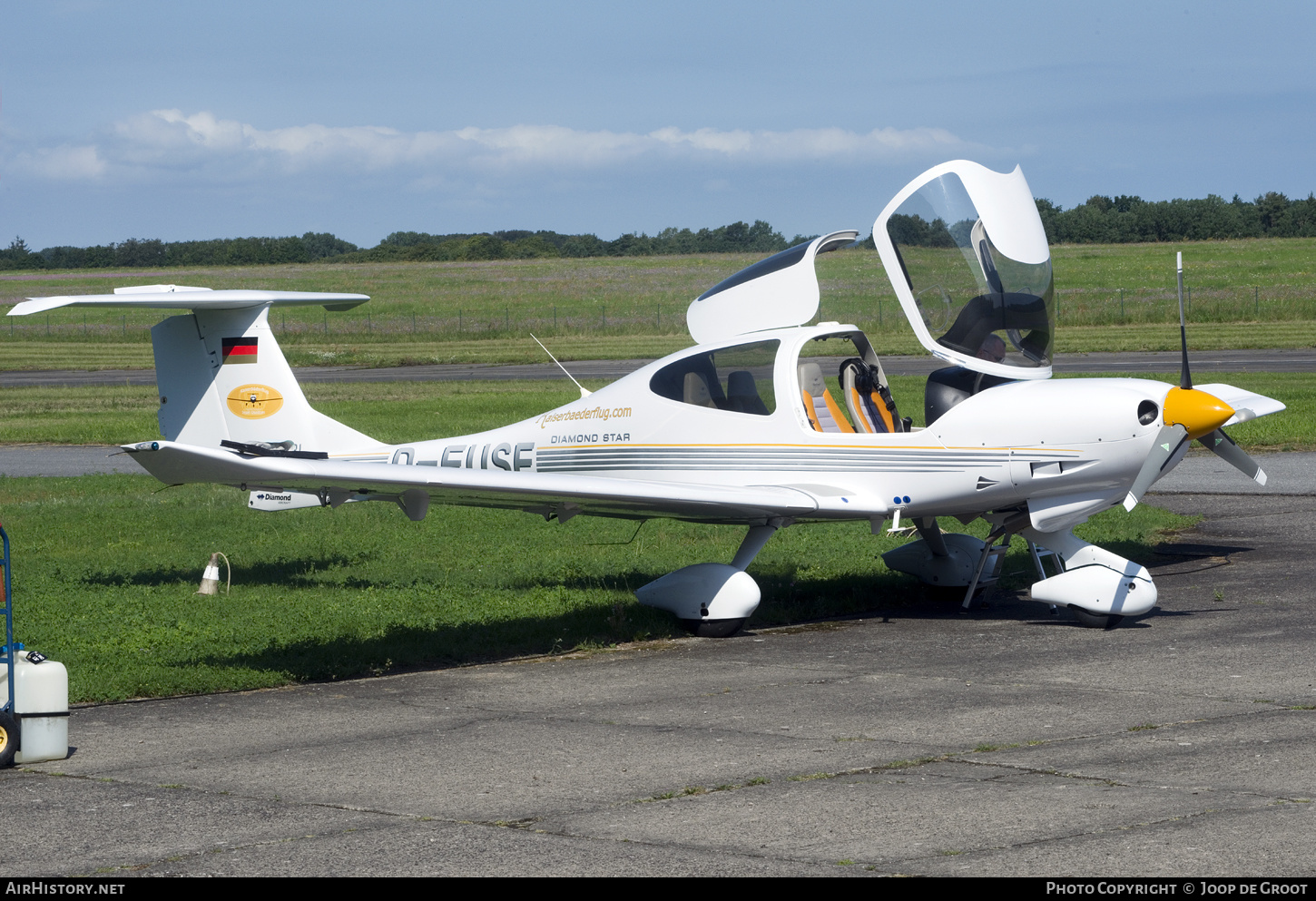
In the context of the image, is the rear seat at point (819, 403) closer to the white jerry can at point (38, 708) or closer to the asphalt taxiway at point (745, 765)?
the asphalt taxiway at point (745, 765)

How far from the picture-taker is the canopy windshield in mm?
10211

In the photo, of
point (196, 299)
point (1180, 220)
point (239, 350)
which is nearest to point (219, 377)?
point (239, 350)

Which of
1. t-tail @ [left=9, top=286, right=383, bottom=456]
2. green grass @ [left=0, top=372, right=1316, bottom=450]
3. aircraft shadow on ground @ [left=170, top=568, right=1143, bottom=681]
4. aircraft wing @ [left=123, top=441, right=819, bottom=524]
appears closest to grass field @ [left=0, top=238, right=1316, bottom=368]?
aircraft wing @ [left=123, top=441, right=819, bottom=524]

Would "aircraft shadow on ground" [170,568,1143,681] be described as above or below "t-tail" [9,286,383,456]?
below

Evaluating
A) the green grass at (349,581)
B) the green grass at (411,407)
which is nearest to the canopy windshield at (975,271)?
the green grass at (349,581)

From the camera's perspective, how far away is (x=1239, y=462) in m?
11.2

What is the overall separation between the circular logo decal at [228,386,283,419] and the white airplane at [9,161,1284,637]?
0.05 feet

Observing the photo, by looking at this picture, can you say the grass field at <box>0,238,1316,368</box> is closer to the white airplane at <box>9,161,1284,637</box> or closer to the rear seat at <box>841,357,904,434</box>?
the rear seat at <box>841,357,904,434</box>

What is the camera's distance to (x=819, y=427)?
1028cm

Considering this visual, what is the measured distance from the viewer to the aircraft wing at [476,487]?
8.17 meters

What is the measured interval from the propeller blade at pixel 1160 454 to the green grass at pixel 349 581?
2.61m

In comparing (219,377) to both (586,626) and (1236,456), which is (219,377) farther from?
(1236,456)

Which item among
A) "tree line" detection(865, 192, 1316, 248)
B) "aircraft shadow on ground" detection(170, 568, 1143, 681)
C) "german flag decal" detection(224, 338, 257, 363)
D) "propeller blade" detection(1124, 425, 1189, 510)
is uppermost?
"tree line" detection(865, 192, 1316, 248)

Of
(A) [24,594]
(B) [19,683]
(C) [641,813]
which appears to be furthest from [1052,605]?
(A) [24,594]
